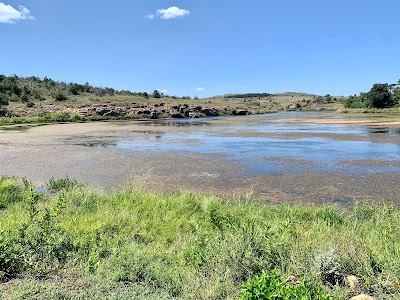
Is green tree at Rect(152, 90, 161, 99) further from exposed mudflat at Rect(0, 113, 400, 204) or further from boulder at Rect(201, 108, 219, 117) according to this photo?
exposed mudflat at Rect(0, 113, 400, 204)

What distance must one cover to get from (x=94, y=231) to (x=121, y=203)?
7.34 ft

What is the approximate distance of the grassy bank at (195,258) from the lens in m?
3.61

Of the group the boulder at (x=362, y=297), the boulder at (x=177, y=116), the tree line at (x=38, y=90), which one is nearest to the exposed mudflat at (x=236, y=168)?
the boulder at (x=362, y=297)

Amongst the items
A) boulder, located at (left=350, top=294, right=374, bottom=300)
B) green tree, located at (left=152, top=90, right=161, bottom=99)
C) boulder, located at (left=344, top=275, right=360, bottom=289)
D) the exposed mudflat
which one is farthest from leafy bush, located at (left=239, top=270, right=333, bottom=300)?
green tree, located at (left=152, top=90, right=161, bottom=99)

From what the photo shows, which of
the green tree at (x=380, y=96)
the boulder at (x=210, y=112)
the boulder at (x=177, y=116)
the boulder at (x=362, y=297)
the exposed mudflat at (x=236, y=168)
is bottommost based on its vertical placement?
the exposed mudflat at (x=236, y=168)

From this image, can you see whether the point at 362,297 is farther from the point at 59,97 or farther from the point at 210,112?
the point at 59,97

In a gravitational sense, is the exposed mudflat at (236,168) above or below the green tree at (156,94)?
below

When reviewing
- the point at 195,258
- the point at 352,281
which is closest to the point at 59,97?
the point at 195,258

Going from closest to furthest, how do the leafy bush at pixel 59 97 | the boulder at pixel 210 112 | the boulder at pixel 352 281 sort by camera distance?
1. the boulder at pixel 352 281
2. the leafy bush at pixel 59 97
3. the boulder at pixel 210 112

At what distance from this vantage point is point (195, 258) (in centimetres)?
439

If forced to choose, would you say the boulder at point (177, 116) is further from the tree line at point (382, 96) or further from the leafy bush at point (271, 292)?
the leafy bush at point (271, 292)

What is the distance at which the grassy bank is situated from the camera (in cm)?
361

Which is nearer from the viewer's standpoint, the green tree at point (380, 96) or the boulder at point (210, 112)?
the boulder at point (210, 112)

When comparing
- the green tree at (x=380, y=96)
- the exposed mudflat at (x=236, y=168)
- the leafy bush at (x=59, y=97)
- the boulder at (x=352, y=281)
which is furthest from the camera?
the green tree at (x=380, y=96)
